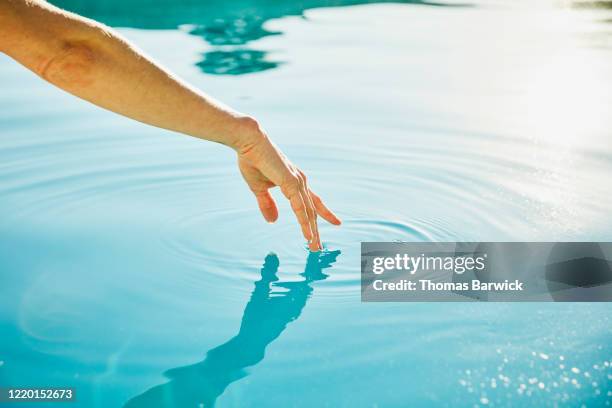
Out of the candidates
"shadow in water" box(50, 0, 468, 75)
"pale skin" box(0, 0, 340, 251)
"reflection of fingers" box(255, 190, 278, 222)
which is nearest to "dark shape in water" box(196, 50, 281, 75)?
"shadow in water" box(50, 0, 468, 75)

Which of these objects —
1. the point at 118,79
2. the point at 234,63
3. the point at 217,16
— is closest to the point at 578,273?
the point at 118,79

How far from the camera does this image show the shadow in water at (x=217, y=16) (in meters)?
4.21

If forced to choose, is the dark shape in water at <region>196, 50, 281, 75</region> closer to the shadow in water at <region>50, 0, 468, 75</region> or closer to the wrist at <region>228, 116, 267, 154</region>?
the shadow in water at <region>50, 0, 468, 75</region>

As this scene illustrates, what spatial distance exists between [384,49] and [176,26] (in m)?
1.40

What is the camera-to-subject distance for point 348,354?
5.17 ft

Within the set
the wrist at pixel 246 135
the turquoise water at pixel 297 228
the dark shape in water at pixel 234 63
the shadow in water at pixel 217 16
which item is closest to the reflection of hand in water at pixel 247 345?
the turquoise water at pixel 297 228

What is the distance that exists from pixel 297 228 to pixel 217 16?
3.27m

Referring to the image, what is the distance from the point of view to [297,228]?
2.17 m

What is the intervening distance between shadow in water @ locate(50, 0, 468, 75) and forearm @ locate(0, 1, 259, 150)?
2673 millimetres

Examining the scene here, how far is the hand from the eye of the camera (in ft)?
4.84

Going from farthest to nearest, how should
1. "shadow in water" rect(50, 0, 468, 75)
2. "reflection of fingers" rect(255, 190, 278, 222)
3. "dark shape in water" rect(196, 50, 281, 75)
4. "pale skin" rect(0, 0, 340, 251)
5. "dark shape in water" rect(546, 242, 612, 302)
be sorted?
"shadow in water" rect(50, 0, 468, 75), "dark shape in water" rect(196, 50, 281, 75), "dark shape in water" rect(546, 242, 612, 302), "reflection of fingers" rect(255, 190, 278, 222), "pale skin" rect(0, 0, 340, 251)

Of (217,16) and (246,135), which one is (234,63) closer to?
(217,16)

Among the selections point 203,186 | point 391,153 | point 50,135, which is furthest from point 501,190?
point 50,135

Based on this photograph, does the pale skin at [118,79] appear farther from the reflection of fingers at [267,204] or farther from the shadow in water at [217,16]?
the shadow in water at [217,16]
